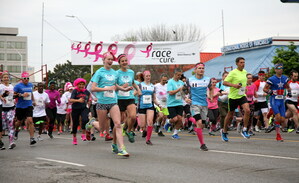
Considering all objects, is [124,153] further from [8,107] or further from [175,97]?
[8,107]

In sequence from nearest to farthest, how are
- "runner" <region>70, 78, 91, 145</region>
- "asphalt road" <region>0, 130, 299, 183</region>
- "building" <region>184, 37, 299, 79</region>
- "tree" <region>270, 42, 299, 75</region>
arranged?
"asphalt road" <region>0, 130, 299, 183</region>, "runner" <region>70, 78, 91, 145</region>, "tree" <region>270, 42, 299, 75</region>, "building" <region>184, 37, 299, 79</region>

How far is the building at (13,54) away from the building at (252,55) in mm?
93909

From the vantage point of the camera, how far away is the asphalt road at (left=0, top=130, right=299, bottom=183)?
23.8 ft

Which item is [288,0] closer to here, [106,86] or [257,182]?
[257,182]

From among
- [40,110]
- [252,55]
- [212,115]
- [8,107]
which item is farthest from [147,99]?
[252,55]

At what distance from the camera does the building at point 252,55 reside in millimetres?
35797

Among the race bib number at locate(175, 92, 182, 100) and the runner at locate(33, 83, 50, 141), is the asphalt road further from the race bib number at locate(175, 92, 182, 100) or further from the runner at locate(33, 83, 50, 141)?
the runner at locate(33, 83, 50, 141)

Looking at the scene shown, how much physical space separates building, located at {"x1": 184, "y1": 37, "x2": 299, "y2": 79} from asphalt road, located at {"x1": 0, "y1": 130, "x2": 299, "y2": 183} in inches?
939

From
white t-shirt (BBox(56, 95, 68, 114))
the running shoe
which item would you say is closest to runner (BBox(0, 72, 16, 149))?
the running shoe

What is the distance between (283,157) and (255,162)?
911 millimetres

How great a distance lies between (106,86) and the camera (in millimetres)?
10383

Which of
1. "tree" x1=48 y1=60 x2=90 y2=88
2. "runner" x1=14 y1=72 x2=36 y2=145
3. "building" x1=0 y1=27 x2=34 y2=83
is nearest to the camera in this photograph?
"runner" x1=14 y1=72 x2=36 y2=145

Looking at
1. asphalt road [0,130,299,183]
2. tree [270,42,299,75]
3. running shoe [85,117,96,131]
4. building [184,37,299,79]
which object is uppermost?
building [184,37,299,79]

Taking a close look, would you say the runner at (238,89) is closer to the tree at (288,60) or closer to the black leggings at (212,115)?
the black leggings at (212,115)
